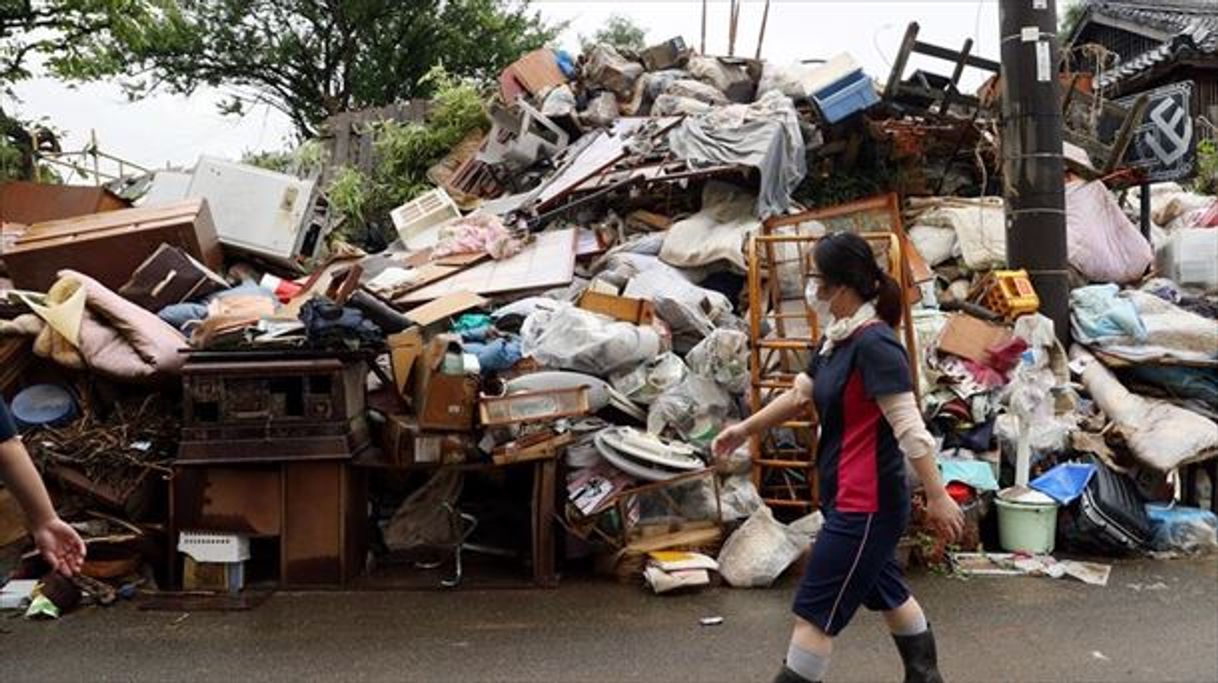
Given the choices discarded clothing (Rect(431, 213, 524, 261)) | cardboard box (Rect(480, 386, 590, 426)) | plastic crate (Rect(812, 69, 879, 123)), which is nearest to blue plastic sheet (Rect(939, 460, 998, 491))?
cardboard box (Rect(480, 386, 590, 426))

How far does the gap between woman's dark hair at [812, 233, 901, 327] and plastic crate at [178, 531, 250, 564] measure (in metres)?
3.51

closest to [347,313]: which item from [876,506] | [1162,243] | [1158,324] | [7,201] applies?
[876,506]

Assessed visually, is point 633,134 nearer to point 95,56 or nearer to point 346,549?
point 346,549

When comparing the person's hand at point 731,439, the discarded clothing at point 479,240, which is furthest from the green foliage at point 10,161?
the person's hand at point 731,439

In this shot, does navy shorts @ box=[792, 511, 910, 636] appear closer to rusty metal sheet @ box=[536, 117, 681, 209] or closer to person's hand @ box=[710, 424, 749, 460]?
person's hand @ box=[710, 424, 749, 460]

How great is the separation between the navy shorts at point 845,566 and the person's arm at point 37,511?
2.08 meters

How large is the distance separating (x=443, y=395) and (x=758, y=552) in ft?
6.18

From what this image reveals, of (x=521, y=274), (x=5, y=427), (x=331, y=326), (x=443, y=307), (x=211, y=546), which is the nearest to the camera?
(x=5, y=427)

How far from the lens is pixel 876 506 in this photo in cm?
296

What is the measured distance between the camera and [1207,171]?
12461mm

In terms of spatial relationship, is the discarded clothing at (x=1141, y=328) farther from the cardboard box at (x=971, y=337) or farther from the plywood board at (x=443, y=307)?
the plywood board at (x=443, y=307)

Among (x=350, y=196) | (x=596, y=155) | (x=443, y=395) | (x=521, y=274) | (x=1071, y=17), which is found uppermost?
(x=1071, y=17)

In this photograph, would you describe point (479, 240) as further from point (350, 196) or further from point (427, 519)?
point (427, 519)

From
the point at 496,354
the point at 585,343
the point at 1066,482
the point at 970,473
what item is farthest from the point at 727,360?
the point at 1066,482
